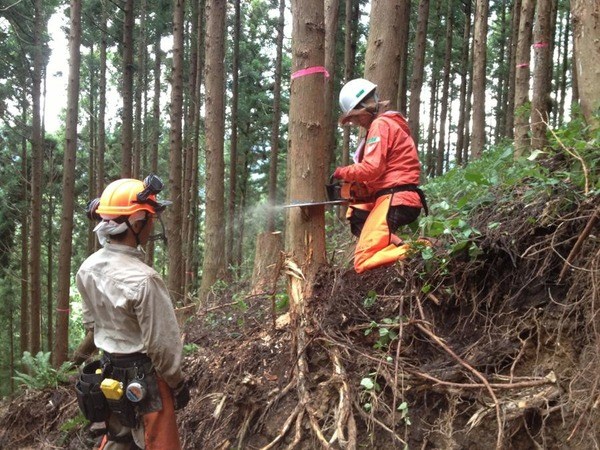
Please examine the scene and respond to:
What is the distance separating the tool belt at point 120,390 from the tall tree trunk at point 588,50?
377cm

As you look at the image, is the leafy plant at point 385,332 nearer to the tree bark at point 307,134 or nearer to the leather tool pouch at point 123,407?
the tree bark at point 307,134

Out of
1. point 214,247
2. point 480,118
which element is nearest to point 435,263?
point 214,247

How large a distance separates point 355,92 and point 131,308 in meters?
2.56

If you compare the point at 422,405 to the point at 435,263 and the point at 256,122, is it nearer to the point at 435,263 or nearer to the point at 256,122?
the point at 435,263

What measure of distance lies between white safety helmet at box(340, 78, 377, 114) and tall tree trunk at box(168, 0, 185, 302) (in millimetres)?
5638

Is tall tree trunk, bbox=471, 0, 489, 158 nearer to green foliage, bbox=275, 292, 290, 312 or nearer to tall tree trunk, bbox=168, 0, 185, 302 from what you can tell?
tall tree trunk, bbox=168, 0, 185, 302

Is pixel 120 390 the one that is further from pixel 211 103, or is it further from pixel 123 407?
pixel 211 103

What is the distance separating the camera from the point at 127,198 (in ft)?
10.2

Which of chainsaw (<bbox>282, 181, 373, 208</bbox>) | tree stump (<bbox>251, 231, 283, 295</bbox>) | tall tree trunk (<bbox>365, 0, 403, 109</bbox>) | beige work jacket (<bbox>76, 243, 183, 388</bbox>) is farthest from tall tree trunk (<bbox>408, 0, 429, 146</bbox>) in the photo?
beige work jacket (<bbox>76, 243, 183, 388</bbox>)

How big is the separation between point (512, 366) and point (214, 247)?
5.90 metres

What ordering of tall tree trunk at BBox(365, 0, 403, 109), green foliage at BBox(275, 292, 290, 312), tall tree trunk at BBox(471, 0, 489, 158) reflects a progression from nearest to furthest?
1. green foliage at BBox(275, 292, 290, 312)
2. tall tree trunk at BBox(365, 0, 403, 109)
3. tall tree trunk at BBox(471, 0, 489, 158)

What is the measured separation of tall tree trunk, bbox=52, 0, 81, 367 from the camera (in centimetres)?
991

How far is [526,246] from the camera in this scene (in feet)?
11.3

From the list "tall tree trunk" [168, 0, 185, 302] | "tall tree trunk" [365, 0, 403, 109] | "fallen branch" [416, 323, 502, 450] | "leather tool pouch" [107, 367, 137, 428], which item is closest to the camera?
"fallen branch" [416, 323, 502, 450]
